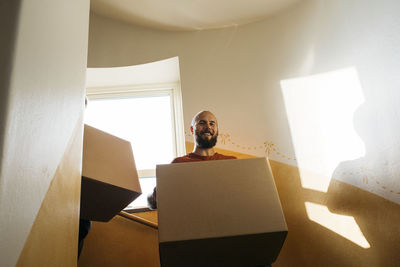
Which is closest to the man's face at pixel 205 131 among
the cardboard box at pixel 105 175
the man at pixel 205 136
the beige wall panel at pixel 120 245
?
the man at pixel 205 136

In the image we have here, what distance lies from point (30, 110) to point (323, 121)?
175 centimetres

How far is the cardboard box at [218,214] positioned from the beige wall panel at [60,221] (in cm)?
27

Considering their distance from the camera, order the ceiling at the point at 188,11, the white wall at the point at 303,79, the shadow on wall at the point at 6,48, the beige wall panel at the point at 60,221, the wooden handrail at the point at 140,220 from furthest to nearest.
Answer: the ceiling at the point at 188,11 < the wooden handrail at the point at 140,220 < the white wall at the point at 303,79 < the beige wall panel at the point at 60,221 < the shadow on wall at the point at 6,48

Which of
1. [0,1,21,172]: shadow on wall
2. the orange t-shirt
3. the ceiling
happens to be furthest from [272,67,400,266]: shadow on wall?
[0,1,21,172]: shadow on wall

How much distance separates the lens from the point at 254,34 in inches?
104

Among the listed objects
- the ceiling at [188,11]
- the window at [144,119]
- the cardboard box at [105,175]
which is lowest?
the cardboard box at [105,175]

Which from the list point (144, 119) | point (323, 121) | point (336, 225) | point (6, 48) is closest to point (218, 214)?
point (6, 48)

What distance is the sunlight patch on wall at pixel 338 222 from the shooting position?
1.69 meters

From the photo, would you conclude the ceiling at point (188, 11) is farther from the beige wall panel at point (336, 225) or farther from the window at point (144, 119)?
the beige wall panel at point (336, 225)

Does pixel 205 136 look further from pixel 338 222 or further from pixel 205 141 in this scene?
pixel 338 222

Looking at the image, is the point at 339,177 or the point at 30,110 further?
the point at 339,177

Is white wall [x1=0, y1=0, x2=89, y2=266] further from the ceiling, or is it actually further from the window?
the ceiling

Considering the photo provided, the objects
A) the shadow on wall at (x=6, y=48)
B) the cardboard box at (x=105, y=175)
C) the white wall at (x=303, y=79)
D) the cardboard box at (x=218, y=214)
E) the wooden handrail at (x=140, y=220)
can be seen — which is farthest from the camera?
the wooden handrail at (x=140, y=220)

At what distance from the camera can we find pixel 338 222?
1807 millimetres
